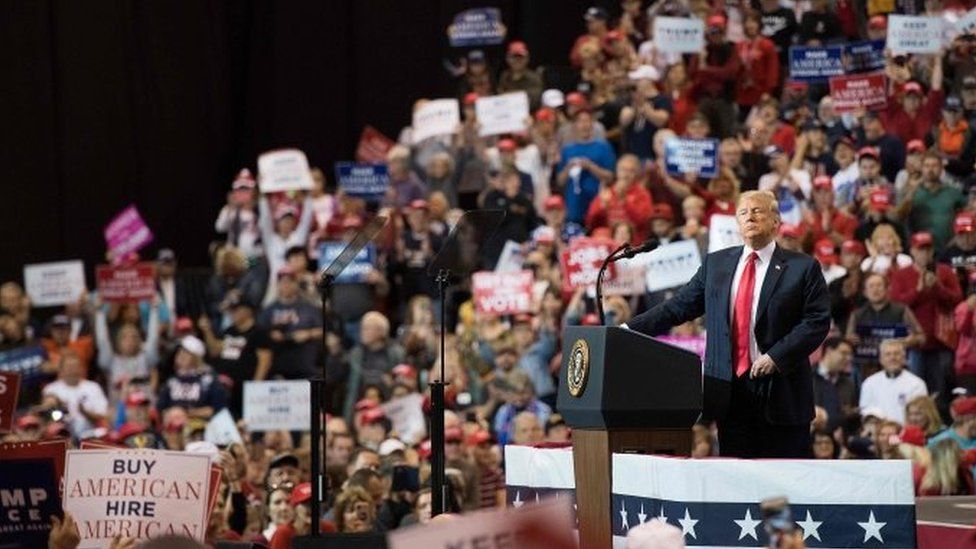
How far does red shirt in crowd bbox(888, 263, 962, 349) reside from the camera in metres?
14.8

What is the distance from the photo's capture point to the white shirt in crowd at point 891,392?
→ 14.2 metres

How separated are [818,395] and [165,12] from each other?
38.0 ft

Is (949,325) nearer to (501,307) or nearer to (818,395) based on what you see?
(818,395)

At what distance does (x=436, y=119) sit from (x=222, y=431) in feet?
14.7

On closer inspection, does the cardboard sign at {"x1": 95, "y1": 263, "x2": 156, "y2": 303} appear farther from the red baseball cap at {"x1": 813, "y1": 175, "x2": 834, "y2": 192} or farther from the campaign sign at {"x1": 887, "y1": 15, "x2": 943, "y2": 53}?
the campaign sign at {"x1": 887, "y1": 15, "x2": 943, "y2": 53}

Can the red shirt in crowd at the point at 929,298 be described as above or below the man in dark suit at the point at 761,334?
below

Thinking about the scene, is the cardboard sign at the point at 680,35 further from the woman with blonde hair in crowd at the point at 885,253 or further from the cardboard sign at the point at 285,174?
the woman with blonde hair in crowd at the point at 885,253

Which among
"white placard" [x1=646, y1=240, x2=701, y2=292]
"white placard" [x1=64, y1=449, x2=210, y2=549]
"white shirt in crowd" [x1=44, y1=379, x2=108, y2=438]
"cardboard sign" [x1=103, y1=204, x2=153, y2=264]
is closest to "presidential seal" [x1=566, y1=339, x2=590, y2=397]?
"white placard" [x1=64, y1=449, x2=210, y2=549]

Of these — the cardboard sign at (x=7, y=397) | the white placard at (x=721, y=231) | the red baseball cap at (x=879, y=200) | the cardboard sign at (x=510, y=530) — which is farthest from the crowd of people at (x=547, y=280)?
the cardboard sign at (x=510, y=530)

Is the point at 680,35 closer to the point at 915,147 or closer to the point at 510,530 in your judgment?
the point at 915,147

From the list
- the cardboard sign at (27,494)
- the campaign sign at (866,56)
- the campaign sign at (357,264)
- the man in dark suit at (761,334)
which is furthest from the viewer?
the campaign sign at (357,264)

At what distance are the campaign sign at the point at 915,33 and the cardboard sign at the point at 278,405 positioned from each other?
525cm

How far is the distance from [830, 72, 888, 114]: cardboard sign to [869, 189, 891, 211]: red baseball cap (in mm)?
1422

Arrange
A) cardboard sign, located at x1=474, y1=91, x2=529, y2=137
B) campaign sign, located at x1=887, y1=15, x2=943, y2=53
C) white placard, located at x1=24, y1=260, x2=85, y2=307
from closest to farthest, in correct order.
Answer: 1. campaign sign, located at x1=887, y1=15, x2=943, y2=53
2. cardboard sign, located at x1=474, y1=91, x2=529, y2=137
3. white placard, located at x1=24, y1=260, x2=85, y2=307
